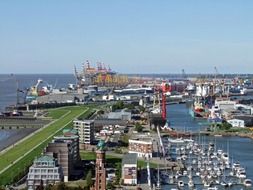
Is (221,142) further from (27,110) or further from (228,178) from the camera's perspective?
(27,110)

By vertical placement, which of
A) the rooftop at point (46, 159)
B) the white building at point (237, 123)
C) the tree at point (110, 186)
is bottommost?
the tree at point (110, 186)

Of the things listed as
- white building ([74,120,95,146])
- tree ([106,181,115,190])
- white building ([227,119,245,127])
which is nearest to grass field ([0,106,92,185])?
white building ([74,120,95,146])

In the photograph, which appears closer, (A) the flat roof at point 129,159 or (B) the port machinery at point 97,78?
(A) the flat roof at point 129,159

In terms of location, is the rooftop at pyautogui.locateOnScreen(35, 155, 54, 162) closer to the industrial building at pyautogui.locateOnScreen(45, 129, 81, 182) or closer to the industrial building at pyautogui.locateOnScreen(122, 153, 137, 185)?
the industrial building at pyautogui.locateOnScreen(45, 129, 81, 182)

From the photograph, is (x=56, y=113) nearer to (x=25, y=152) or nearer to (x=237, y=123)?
(x=237, y=123)

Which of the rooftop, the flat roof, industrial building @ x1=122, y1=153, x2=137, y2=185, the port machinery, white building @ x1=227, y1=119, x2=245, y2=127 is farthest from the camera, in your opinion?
the port machinery

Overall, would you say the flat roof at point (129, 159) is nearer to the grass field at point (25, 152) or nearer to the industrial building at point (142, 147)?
the grass field at point (25, 152)

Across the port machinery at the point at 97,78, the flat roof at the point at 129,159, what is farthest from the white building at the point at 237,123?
the port machinery at the point at 97,78

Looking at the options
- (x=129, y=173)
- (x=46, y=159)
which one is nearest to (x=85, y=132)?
(x=129, y=173)

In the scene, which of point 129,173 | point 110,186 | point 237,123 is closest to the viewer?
point 110,186
